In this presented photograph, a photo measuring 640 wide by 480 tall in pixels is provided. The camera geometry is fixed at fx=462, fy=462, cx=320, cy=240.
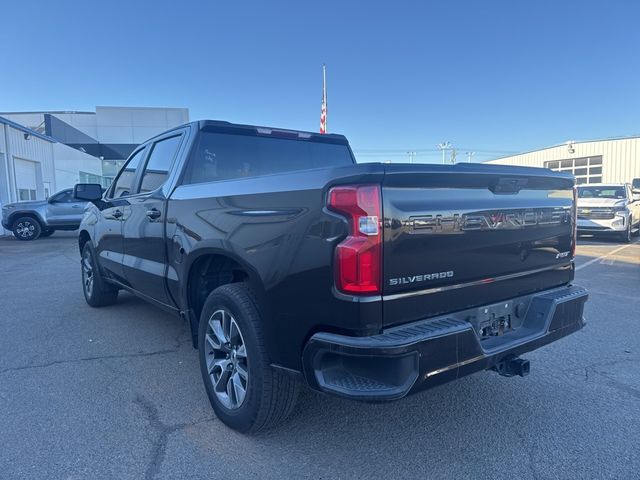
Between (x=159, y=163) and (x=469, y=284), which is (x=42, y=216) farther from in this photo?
(x=469, y=284)

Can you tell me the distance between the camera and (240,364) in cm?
284

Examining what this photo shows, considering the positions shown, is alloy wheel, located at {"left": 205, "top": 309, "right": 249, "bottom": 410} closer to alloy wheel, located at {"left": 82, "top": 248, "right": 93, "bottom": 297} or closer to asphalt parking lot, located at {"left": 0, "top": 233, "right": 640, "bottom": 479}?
asphalt parking lot, located at {"left": 0, "top": 233, "right": 640, "bottom": 479}

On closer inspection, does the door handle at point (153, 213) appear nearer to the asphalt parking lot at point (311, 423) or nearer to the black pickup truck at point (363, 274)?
the black pickup truck at point (363, 274)

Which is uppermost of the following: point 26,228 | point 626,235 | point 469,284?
point 469,284

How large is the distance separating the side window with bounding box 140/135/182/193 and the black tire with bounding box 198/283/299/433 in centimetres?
156

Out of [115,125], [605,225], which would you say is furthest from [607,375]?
[115,125]

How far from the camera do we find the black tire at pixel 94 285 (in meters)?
5.65

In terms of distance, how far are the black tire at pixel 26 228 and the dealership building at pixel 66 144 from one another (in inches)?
99.0

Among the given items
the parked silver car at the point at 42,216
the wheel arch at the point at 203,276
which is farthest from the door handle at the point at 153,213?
the parked silver car at the point at 42,216

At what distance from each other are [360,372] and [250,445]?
1016mm

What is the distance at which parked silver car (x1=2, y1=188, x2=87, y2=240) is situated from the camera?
16031mm

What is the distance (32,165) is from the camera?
2102 cm

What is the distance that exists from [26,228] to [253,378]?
1680 centimetres

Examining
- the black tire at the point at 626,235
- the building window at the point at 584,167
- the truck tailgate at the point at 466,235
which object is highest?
the building window at the point at 584,167
